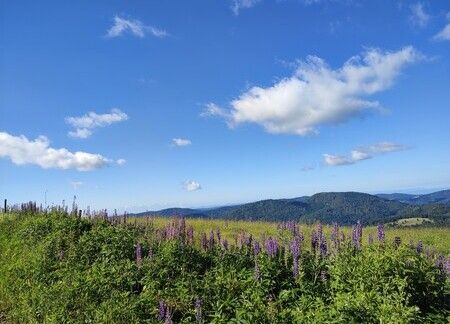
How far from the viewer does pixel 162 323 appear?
730 centimetres

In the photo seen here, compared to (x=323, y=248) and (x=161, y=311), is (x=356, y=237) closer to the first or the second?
(x=323, y=248)

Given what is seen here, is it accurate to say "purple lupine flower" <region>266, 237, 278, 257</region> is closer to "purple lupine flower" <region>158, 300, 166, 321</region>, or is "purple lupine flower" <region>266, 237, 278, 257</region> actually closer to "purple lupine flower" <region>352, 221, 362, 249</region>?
"purple lupine flower" <region>352, 221, 362, 249</region>

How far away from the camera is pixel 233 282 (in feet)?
26.5

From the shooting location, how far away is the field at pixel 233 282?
20.8ft

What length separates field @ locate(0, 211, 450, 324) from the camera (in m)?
6.33

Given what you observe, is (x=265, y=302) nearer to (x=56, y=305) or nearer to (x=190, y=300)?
(x=190, y=300)

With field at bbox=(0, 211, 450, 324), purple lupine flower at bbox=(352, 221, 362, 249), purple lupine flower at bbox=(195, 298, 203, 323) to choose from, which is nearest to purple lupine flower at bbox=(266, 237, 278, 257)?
field at bbox=(0, 211, 450, 324)

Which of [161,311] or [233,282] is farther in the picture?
[233,282]

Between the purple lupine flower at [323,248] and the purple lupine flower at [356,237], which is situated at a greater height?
the purple lupine flower at [356,237]

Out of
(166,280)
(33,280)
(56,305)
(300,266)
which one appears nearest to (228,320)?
(300,266)

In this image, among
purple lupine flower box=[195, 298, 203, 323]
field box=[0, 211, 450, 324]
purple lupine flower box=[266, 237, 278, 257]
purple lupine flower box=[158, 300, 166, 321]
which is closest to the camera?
A: field box=[0, 211, 450, 324]

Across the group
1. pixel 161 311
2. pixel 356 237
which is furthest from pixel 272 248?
pixel 161 311

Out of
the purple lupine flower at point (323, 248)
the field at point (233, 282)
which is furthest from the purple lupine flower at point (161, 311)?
the purple lupine flower at point (323, 248)

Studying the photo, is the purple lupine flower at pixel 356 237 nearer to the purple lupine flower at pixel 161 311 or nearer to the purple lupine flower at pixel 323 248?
the purple lupine flower at pixel 323 248
